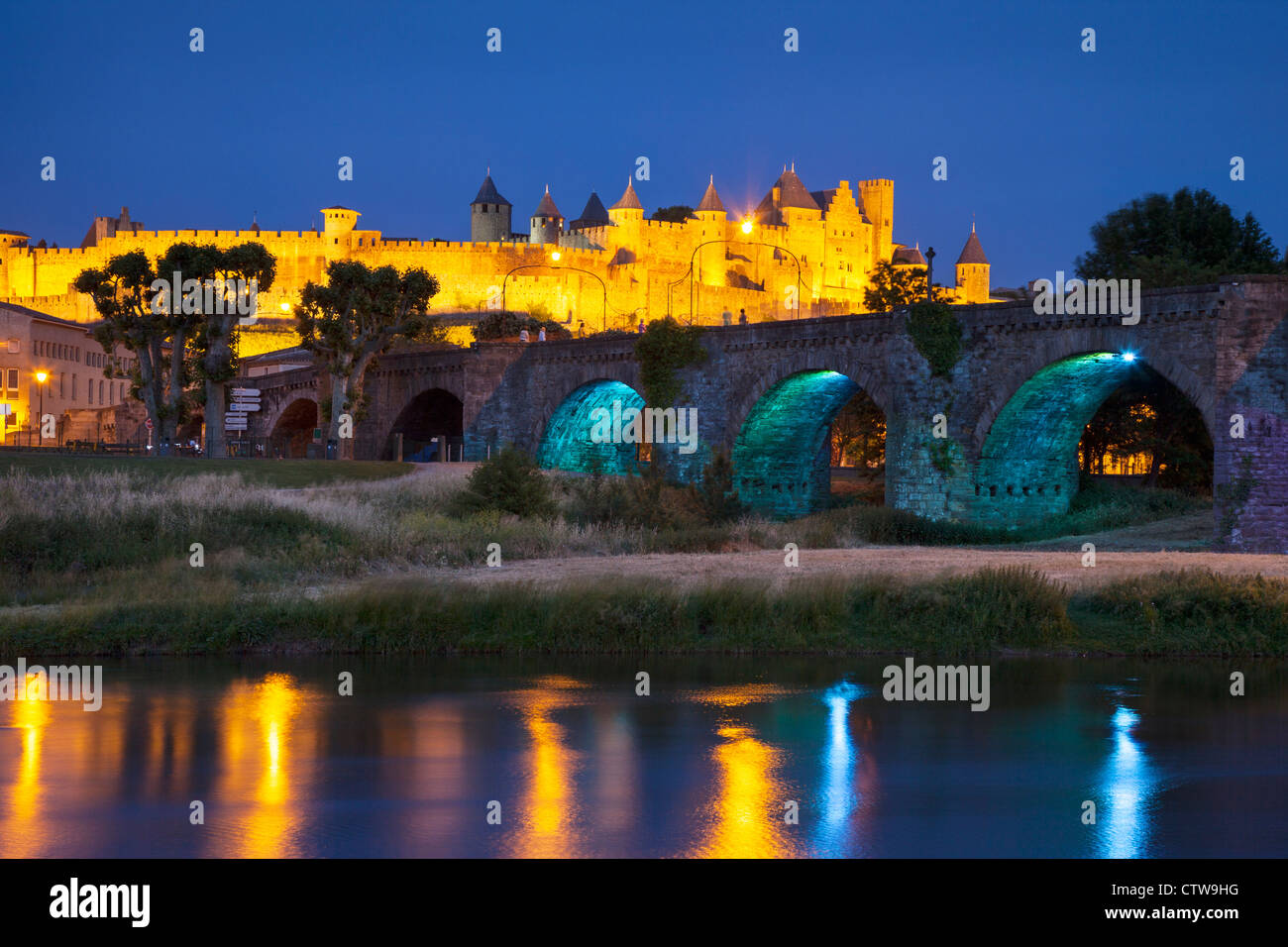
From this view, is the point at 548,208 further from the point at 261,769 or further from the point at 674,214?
the point at 261,769

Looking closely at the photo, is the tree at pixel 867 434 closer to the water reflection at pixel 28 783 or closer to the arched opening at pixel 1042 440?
the arched opening at pixel 1042 440

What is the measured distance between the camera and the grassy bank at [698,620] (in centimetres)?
2225

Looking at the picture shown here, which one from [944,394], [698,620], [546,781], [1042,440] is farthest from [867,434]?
[546,781]

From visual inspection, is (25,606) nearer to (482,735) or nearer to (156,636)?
(156,636)

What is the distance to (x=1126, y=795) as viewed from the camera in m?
14.5

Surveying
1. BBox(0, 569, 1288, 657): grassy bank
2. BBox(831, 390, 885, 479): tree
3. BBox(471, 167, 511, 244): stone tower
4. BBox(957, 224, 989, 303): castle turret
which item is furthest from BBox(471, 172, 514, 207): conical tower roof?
BBox(0, 569, 1288, 657): grassy bank

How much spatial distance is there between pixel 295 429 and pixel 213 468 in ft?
142

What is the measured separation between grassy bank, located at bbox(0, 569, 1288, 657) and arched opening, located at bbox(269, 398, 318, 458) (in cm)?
5359

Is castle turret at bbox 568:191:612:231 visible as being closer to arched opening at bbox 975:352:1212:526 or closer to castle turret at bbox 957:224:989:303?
castle turret at bbox 957:224:989:303

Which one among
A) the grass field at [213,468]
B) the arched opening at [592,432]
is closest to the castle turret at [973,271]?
the arched opening at [592,432]

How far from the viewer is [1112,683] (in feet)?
67.4

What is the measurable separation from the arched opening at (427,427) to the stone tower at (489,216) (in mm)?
74308

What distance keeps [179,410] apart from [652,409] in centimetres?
1692
